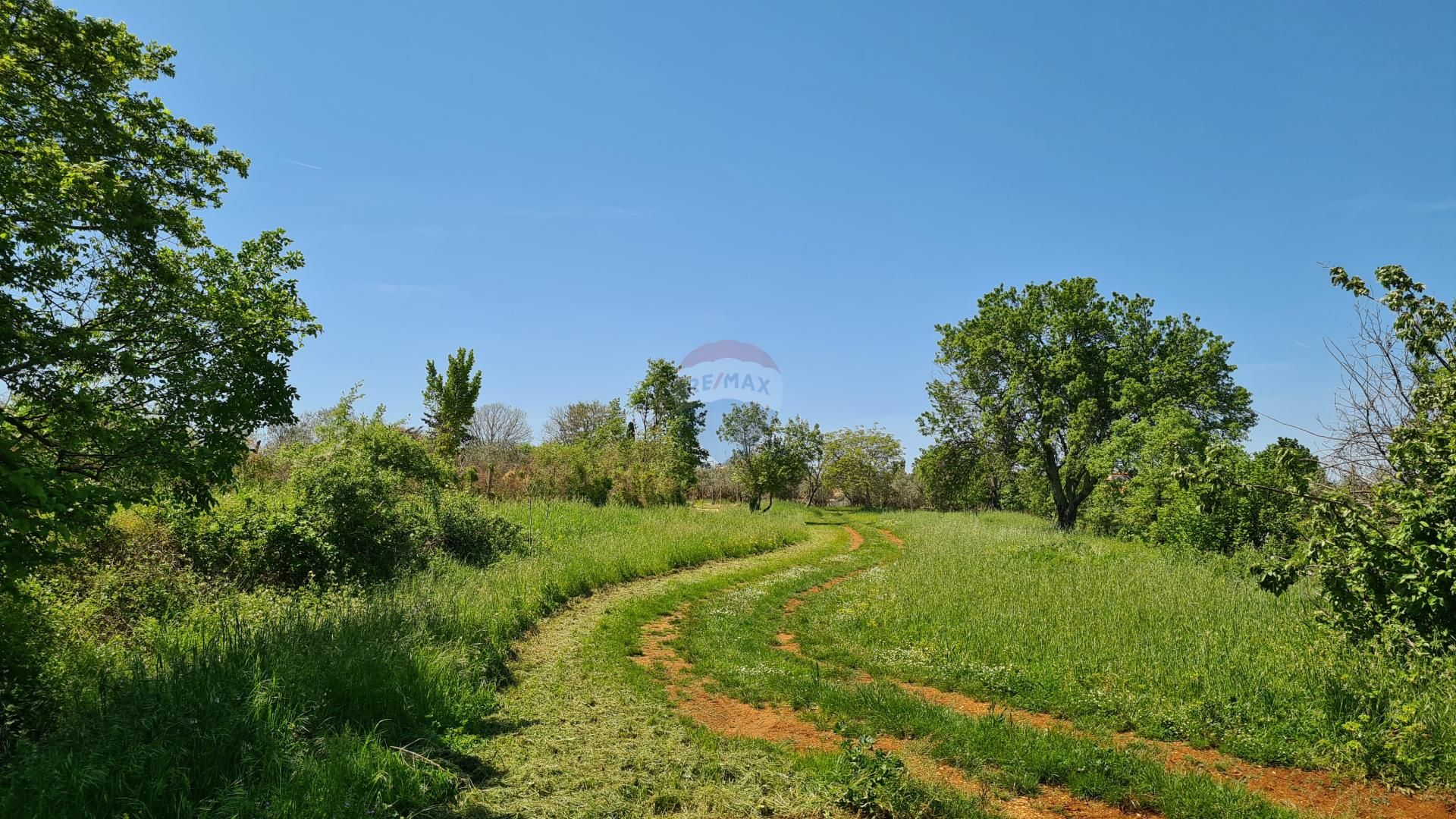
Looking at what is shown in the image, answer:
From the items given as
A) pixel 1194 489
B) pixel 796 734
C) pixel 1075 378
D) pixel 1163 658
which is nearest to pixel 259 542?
pixel 796 734

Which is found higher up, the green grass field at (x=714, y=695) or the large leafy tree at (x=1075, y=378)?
the large leafy tree at (x=1075, y=378)

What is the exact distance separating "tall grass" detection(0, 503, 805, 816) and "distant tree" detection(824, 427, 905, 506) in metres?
45.0

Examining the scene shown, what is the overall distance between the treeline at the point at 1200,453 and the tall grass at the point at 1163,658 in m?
0.76

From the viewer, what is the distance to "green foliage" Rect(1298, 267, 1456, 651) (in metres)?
5.79

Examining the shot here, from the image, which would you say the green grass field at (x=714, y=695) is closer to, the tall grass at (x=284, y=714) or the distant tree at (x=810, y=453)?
the tall grass at (x=284, y=714)

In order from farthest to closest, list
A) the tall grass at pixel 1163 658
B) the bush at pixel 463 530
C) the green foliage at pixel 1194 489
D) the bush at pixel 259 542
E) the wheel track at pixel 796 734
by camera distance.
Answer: the bush at pixel 463 530, the bush at pixel 259 542, the green foliage at pixel 1194 489, the tall grass at pixel 1163 658, the wheel track at pixel 796 734

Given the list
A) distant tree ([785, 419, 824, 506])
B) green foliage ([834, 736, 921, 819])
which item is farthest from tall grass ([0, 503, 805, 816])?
distant tree ([785, 419, 824, 506])

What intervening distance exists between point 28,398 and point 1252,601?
15.2 m

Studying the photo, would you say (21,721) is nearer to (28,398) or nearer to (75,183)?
(28,398)

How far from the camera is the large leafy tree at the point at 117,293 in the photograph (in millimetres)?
5445

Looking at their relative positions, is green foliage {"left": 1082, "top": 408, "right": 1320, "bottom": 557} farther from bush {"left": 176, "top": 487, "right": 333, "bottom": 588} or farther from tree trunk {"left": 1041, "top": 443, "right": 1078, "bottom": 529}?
bush {"left": 176, "top": 487, "right": 333, "bottom": 588}


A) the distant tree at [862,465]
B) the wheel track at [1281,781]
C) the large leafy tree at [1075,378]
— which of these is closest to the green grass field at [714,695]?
the wheel track at [1281,781]

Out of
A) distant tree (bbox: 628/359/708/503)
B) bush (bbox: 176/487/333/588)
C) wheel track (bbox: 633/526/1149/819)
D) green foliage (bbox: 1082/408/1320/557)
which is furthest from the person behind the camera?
distant tree (bbox: 628/359/708/503)

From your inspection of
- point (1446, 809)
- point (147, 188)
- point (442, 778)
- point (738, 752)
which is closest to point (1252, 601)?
point (1446, 809)
